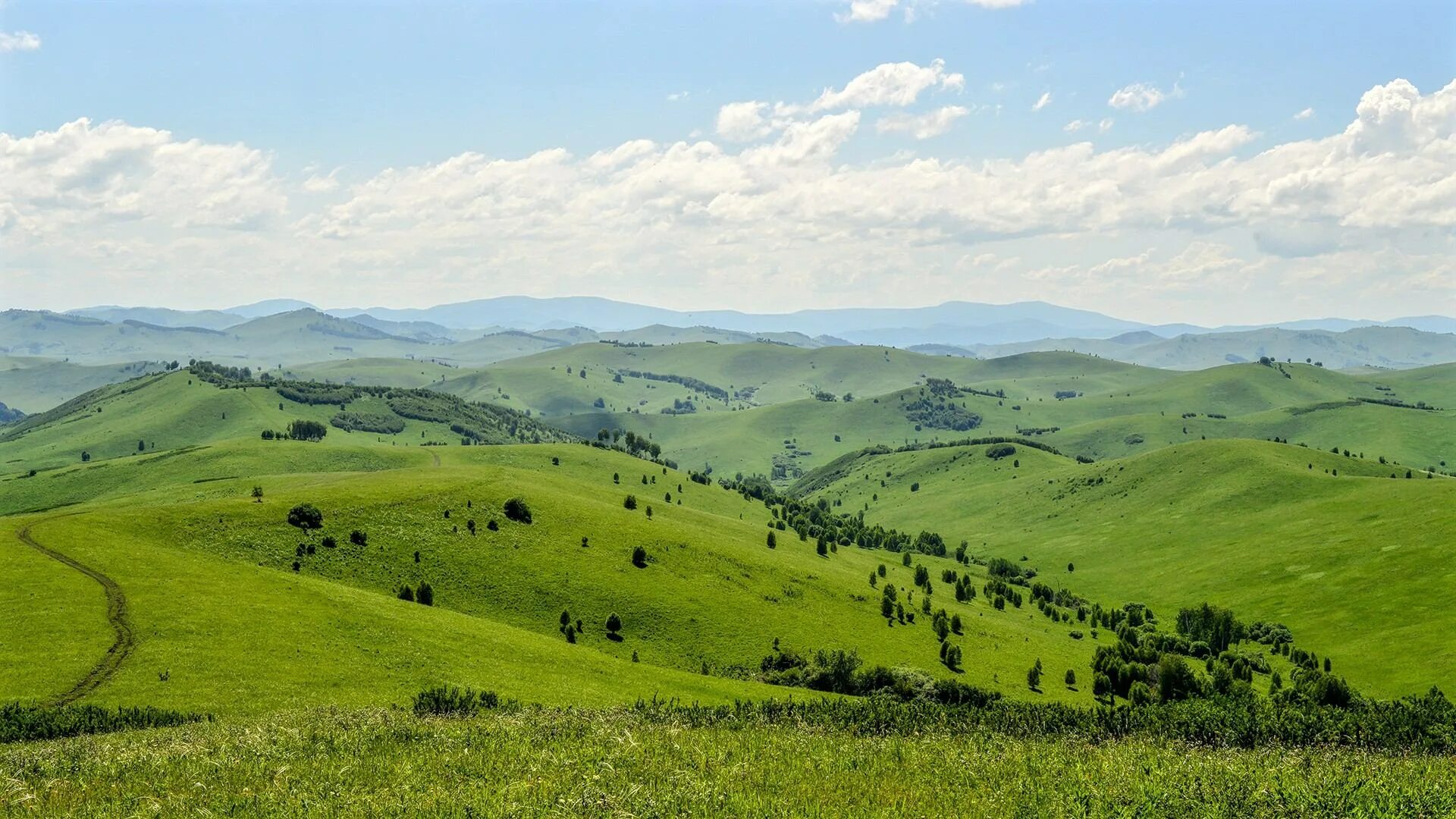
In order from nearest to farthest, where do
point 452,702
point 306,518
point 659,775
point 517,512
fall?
point 659,775 < point 452,702 < point 306,518 < point 517,512

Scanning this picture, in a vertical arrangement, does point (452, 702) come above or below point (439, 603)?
above

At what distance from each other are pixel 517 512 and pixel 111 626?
218 ft

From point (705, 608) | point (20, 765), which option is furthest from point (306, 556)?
point (20, 765)

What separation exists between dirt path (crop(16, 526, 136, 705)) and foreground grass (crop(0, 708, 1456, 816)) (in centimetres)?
1565

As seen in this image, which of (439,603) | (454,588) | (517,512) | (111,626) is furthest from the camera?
(517,512)

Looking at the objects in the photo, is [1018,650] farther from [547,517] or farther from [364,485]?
[364,485]

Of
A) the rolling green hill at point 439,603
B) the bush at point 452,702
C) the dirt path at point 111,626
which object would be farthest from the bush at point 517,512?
the bush at point 452,702

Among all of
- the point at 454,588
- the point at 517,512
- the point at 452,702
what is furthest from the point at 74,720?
the point at 517,512

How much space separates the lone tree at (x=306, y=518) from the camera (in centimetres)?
11506

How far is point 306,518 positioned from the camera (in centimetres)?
11575

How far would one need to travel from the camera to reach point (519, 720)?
162 feet

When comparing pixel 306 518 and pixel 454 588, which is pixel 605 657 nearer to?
pixel 454 588

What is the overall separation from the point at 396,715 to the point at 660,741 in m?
18.6

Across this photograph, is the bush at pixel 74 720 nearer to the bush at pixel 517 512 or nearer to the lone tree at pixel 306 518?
the lone tree at pixel 306 518
